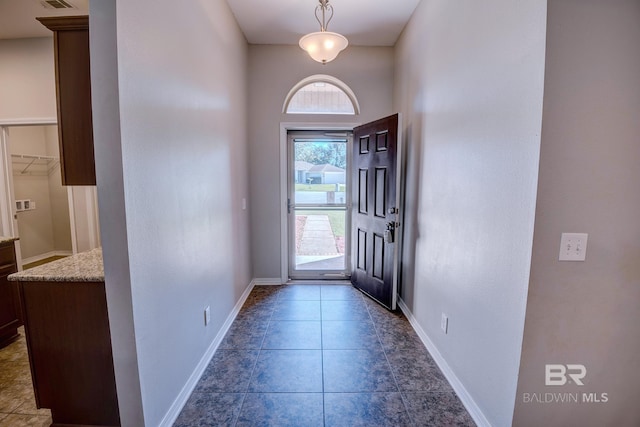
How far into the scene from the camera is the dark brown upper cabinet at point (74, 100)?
1283 mm

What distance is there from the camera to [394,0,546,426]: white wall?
1.28 m

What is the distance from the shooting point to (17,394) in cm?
179

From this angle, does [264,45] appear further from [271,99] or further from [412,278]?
[412,278]

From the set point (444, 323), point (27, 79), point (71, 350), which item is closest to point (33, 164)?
point (27, 79)

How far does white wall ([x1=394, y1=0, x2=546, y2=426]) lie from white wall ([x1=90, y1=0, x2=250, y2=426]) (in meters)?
1.80

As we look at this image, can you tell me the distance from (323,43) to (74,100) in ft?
5.54

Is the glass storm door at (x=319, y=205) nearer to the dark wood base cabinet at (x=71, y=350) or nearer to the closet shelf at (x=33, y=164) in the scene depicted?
the dark wood base cabinet at (x=71, y=350)

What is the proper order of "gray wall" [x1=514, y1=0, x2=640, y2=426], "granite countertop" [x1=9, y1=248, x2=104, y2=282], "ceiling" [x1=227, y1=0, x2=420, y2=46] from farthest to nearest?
"ceiling" [x1=227, y1=0, x2=420, y2=46] → "granite countertop" [x1=9, y1=248, x2=104, y2=282] → "gray wall" [x1=514, y1=0, x2=640, y2=426]

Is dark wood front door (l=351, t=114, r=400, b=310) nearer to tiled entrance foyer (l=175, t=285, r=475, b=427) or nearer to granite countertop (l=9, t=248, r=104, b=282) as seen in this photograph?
tiled entrance foyer (l=175, t=285, r=475, b=427)

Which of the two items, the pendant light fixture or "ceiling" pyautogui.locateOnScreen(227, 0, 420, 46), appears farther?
"ceiling" pyautogui.locateOnScreen(227, 0, 420, 46)

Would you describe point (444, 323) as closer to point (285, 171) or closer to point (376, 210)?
point (376, 210)

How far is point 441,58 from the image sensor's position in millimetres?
2164

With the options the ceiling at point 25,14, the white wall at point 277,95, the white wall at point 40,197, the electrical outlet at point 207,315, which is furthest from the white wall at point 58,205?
the electrical outlet at point 207,315

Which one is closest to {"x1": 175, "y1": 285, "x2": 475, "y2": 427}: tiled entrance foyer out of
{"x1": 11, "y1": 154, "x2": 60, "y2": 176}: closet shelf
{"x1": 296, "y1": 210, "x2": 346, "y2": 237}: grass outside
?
{"x1": 296, "y1": 210, "x2": 346, "y2": 237}: grass outside
